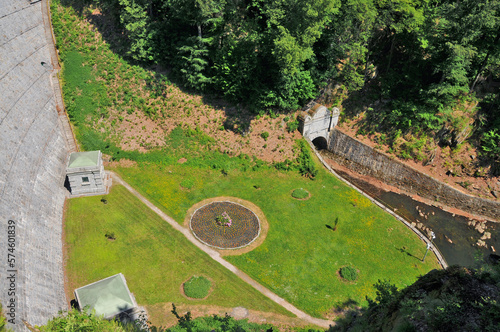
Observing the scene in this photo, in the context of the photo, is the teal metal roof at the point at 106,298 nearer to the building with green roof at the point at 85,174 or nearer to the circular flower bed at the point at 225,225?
the circular flower bed at the point at 225,225

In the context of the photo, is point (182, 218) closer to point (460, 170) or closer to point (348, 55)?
point (348, 55)

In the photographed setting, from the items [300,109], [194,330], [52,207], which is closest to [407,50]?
[300,109]

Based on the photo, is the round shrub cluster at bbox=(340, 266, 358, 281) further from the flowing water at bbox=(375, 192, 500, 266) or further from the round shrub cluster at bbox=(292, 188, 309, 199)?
the flowing water at bbox=(375, 192, 500, 266)

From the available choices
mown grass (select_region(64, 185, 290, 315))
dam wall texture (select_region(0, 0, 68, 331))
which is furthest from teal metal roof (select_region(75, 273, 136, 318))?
mown grass (select_region(64, 185, 290, 315))

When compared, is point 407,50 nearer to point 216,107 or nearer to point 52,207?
point 216,107

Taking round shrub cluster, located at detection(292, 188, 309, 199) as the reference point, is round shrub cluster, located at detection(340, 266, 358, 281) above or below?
below

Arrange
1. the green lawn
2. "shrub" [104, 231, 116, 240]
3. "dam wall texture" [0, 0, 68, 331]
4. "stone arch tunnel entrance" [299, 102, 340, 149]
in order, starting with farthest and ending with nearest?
"stone arch tunnel entrance" [299, 102, 340, 149]
"shrub" [104, 231, 116, 240]
the green lawn
"dam wall texture" [0, 0, 68, 331]

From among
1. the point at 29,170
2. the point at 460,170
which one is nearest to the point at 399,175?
the point at 460,170

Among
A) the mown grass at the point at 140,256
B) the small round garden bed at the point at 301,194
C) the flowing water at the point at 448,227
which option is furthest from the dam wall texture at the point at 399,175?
the mown grass at the point at 140,256
